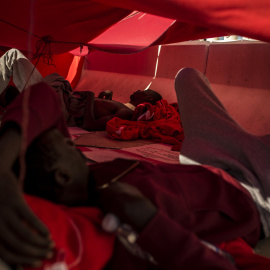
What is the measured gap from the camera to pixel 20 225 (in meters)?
0.43

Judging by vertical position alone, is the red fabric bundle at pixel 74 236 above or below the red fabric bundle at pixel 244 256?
above

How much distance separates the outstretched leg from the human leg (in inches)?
39.3

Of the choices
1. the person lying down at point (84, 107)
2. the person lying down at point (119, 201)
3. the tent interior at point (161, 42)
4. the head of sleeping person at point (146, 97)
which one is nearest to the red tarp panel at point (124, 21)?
the tent interior at point (161, 42)

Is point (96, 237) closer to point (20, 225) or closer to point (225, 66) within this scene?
point (20, 225)

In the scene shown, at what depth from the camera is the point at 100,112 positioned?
218 centimetres

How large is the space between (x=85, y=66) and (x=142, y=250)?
3.20m

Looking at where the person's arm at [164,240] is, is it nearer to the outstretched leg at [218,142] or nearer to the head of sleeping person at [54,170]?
the head of sleeping person at [54,170]

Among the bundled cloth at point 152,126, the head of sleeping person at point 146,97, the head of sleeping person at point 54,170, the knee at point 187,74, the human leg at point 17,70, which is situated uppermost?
the knee at point 187,74

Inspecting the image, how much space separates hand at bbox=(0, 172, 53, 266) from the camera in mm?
427

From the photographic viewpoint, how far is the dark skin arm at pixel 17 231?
0.43 m

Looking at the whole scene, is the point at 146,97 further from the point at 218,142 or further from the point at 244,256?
the point at 244,256

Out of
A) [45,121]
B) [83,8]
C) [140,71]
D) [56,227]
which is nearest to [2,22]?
[83,8]

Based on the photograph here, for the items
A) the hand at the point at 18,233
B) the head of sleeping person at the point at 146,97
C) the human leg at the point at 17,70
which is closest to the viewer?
the hand at the point at 18,233

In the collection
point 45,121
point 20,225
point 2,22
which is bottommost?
point 20,225
